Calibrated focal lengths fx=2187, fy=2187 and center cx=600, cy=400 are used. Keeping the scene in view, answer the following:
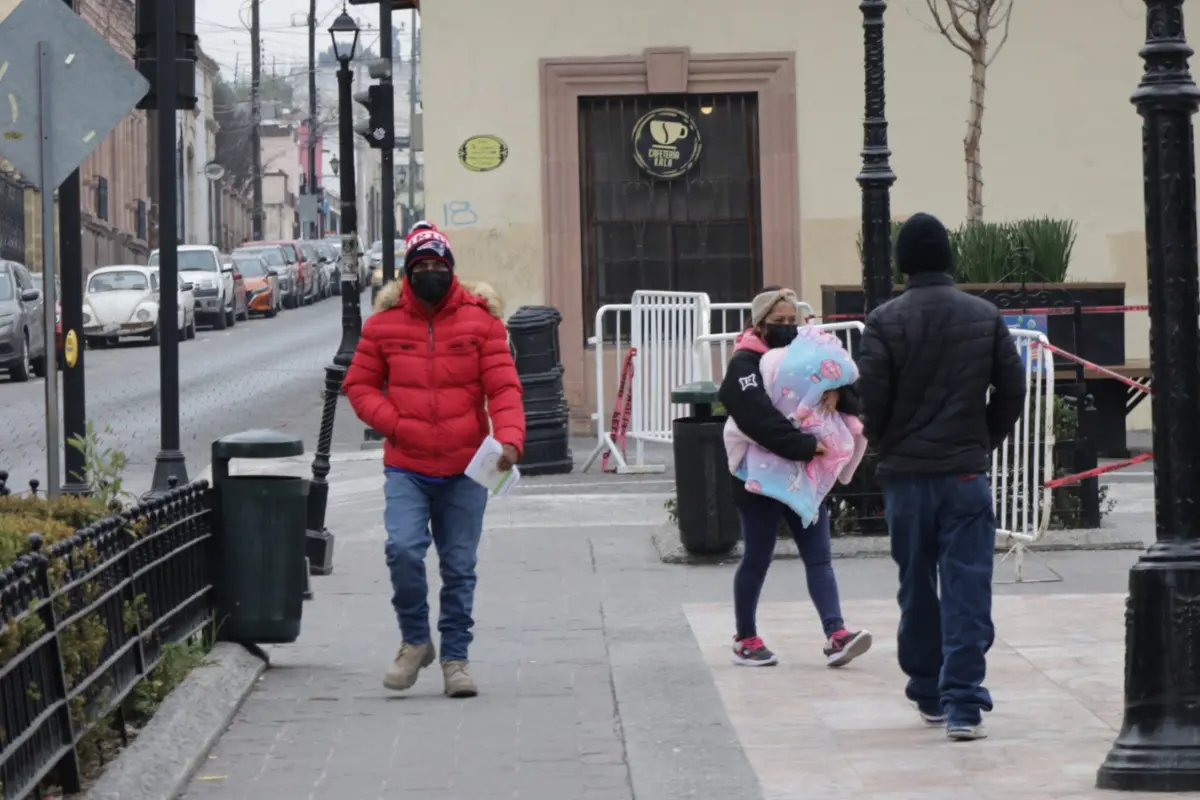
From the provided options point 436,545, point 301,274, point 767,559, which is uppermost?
point 301,274

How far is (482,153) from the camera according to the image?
20406 mm

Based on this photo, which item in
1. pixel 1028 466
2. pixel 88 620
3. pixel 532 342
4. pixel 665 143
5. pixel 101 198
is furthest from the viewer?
pixel 101 198

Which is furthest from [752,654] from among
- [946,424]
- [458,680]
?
[946,424]

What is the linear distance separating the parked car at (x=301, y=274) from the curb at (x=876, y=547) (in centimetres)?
4491

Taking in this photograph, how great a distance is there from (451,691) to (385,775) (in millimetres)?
1390

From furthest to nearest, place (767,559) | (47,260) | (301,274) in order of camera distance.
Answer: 1. (301,274)
2. (767,559)
3. (47,260)

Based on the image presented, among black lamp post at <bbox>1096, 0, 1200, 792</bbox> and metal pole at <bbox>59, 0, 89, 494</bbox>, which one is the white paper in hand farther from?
metal pole at <bbox>59, 0, 89, 494</bbox>

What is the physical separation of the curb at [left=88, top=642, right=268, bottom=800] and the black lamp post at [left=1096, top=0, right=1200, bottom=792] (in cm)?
284

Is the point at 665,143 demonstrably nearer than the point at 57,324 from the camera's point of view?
Yes

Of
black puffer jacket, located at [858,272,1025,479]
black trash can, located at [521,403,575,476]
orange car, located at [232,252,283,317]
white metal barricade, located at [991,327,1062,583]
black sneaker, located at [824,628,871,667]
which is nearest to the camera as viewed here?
black puffer jacket, located at [858,272,1025,479]

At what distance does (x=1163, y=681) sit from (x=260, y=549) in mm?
4005

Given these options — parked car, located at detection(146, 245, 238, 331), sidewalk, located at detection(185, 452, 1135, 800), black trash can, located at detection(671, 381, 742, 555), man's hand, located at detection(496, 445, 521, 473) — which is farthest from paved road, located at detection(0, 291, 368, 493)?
man's hand, located at detection(496, 445, 521, 473)

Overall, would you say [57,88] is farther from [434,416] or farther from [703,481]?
[703,481]

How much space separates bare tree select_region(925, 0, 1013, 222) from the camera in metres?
18.9
